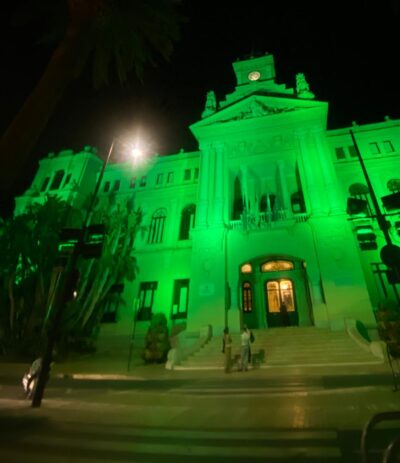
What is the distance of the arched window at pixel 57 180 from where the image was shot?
29234mm

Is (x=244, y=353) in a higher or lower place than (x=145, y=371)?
higher

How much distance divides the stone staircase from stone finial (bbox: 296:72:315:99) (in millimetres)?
19396

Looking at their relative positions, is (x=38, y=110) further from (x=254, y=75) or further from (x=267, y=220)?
(x=254, y=75)

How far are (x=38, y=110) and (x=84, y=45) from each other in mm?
5304

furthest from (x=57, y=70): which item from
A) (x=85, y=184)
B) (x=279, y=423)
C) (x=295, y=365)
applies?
(x=85, y=184)

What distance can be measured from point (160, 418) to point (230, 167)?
20827 millimetres

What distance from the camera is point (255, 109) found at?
965 inches

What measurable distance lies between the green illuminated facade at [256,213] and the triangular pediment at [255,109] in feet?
0.30

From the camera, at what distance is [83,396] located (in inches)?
309

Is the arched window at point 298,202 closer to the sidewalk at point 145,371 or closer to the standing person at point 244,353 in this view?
the standing person at point 244,353

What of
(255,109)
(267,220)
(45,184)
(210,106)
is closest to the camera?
(267,220)

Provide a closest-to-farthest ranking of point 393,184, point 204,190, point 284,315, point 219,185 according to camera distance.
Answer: point 284,315
point 393,184
point 219,185
point 204,190

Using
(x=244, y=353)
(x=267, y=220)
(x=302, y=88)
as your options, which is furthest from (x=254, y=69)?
(x=244, y=353)

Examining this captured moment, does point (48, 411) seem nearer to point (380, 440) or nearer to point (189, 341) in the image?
point (380, 440)
